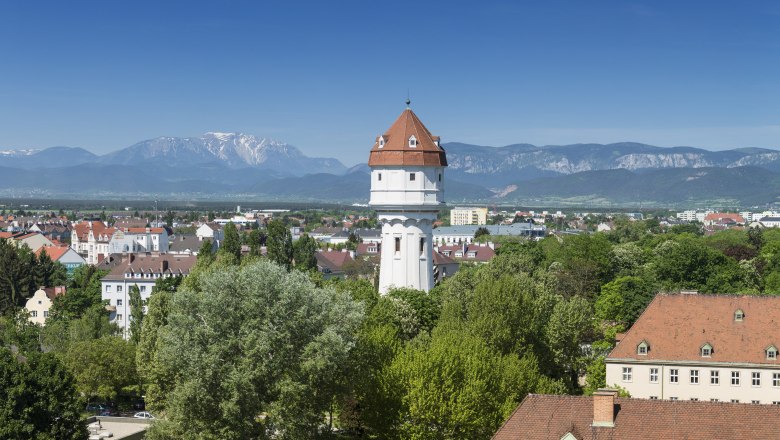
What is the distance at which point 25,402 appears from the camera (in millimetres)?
46344

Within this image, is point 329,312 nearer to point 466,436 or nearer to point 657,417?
point 466,436

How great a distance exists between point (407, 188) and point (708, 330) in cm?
1890

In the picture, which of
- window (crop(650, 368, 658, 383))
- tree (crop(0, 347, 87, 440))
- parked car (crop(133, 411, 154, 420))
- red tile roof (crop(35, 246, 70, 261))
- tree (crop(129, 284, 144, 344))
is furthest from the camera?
red tile roof (crop(35, 246, 70, 261))

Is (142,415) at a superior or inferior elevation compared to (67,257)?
inferior

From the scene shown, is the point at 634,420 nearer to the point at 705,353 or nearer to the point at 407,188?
the point at 705,353

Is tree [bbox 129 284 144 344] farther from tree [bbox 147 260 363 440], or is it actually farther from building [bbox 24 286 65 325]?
tree [bbox 147 260 363 440]

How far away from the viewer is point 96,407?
215 feet

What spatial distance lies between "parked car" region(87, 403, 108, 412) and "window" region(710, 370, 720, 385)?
3393cm

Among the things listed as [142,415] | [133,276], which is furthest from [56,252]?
[142,415]

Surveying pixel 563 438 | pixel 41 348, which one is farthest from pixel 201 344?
pixel 41 348

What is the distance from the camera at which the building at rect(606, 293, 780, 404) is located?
5462 cm

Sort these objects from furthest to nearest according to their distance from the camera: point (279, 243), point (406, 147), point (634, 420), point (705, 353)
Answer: point (279, 243) → point (406, 147) → point (705, 353) → point (634, 420)

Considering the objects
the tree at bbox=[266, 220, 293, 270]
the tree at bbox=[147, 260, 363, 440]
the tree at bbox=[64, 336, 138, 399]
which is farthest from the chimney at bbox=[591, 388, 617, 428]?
the tree at bbox=[266, 220, 293, 270]

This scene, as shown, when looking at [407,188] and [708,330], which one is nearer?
[708,330]
